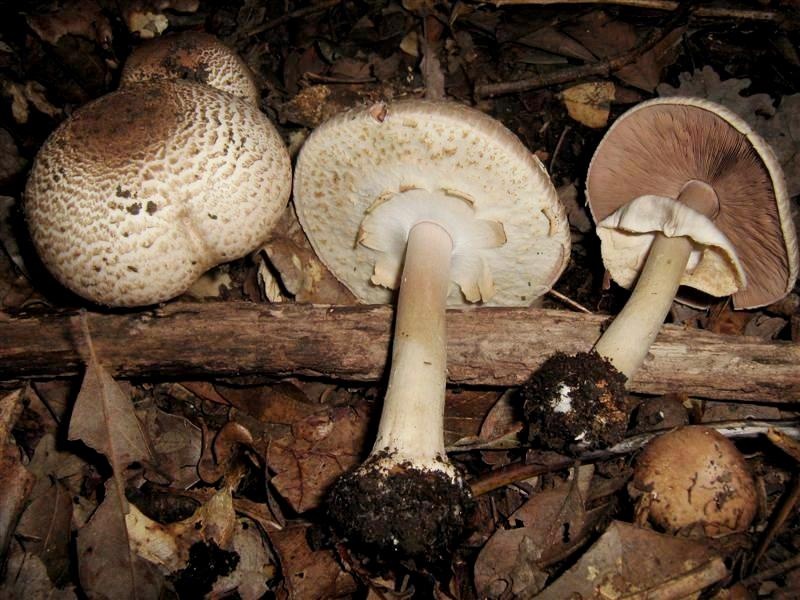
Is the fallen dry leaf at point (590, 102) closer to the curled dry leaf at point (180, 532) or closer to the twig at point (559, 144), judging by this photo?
the twig at point (559, 144)

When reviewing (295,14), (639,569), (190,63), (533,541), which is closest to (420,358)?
(533,541)

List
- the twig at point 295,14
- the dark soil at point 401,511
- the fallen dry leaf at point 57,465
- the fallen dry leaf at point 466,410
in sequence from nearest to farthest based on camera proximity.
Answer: the dark soil at point 401,511
the fallen dry leaf at point 57,465
the fallen dry leaf at point 466,410
the twig at point 295,14

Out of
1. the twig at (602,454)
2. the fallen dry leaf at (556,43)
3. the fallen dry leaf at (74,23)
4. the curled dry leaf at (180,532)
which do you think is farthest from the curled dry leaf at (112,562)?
the fallen dry leaf at (556,43)

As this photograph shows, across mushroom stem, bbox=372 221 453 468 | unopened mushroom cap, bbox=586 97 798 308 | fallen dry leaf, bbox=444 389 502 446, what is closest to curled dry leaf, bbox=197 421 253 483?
mushroom stem, bbox=372 221 453 468

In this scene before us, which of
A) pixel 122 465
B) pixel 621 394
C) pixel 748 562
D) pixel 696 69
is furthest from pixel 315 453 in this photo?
pixel 696 69

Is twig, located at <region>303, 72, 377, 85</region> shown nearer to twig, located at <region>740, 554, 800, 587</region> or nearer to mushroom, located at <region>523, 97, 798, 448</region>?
mushroom, located at <region>523, 97, 798, 448</region>

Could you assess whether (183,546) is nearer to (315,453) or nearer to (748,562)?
(315,453)
